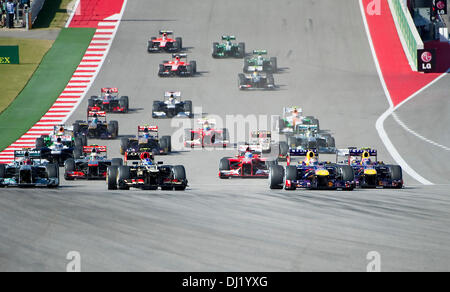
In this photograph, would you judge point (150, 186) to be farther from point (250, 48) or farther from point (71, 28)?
point (71, 28)

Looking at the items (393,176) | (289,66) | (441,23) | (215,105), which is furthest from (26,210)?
(441,23)

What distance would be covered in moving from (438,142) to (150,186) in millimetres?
17774

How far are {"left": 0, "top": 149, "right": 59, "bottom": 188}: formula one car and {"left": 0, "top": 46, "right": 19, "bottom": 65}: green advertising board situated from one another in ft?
101

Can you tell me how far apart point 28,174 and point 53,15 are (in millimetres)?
43030

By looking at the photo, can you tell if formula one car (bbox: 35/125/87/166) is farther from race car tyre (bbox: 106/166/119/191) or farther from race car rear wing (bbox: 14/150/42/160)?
race car tyre (bbox: 106/166/119/191)

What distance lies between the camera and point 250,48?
67000mm

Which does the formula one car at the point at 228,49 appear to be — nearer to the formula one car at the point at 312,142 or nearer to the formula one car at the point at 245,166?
the formula one car at the point at 312,142

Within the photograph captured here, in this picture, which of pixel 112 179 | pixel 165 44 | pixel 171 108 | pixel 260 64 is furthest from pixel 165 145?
pixel 165 44

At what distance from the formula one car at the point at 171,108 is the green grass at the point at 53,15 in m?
23.0

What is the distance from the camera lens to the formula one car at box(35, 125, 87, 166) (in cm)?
3994

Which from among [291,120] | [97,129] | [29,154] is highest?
[291,120]

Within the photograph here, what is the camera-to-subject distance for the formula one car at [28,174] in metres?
32.5

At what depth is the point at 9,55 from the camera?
207ft

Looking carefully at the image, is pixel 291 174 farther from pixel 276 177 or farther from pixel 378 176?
pixel 378 176
